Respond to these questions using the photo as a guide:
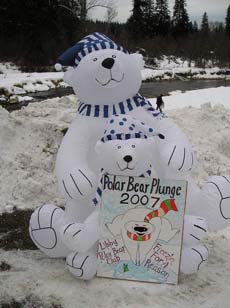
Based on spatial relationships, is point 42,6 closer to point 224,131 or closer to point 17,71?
point 17,71

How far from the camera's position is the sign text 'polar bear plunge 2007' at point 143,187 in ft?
10.1

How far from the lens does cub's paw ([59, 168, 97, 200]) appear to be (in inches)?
120

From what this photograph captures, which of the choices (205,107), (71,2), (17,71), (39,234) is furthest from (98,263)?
(71,2)

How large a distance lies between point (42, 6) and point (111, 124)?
22662 mm

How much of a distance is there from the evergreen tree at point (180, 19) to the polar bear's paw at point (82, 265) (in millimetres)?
44493

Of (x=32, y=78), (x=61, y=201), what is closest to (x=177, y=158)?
(x=61, y=201)

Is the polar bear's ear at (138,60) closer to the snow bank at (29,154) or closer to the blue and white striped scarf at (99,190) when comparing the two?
the blue and white striped scarf at (99,190)

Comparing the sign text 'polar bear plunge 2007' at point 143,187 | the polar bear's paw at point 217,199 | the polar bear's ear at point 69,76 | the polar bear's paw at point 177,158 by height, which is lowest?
the polar bear's paw at point 217,199

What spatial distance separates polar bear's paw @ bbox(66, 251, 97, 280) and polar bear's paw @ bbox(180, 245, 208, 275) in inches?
24.3

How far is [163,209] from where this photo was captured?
3.09m

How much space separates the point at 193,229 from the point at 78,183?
0.86 metres

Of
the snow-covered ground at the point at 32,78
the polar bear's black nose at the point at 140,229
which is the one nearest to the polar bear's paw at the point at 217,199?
the polar bear's black nose at the point at 140,229

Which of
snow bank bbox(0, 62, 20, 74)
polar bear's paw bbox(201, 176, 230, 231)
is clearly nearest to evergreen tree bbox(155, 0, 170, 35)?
snow bank bbox(0, 62, 20, 74)

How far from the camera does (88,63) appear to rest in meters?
3.34
